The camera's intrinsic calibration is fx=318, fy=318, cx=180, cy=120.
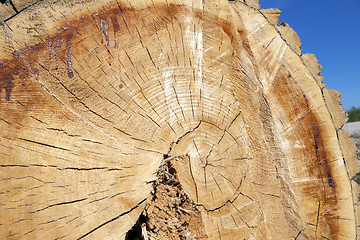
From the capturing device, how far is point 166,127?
1.66 m

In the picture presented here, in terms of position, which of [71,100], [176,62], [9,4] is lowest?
[71,100]

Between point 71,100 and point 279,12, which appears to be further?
point 279,12

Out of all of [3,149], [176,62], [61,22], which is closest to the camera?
[3,149]

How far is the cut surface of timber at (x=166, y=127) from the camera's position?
1.44m

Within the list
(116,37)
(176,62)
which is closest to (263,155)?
(176,62)

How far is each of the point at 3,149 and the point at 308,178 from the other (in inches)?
68.4

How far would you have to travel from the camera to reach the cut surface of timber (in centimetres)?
144

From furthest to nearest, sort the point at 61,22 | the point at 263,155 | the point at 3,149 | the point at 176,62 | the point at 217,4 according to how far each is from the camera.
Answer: the point at 263,155 → the point at 217,4 → the point at 176,62 → the point at 61,22 → the point at 3,149

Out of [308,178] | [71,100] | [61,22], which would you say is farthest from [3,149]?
[308,178]

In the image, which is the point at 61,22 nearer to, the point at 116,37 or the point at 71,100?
the point at 116,37

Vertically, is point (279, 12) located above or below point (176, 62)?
above

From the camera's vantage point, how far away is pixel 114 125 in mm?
1574

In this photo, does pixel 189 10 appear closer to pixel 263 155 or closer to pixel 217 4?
pixel 217 4

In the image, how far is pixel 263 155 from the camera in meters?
1.96
